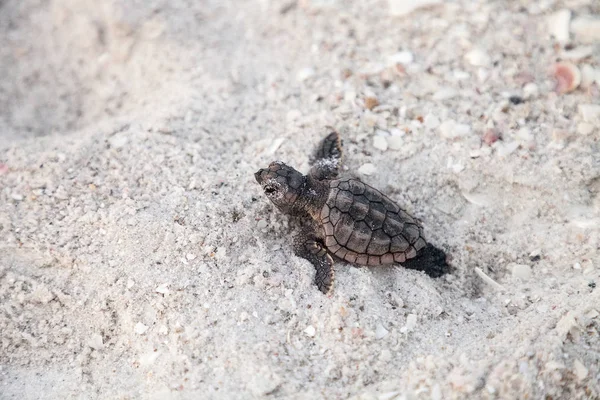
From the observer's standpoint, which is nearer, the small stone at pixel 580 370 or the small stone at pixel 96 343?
the small stone at pixel 580 370

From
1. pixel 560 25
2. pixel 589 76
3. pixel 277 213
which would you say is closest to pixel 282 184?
pixel 277 213

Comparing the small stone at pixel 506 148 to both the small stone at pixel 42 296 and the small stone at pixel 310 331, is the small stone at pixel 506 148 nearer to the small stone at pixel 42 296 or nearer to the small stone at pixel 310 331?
the small stone at pixel 310 331

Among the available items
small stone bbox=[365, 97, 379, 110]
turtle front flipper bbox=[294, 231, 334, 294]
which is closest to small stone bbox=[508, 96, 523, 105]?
small stone bbox=[365, 97, 379, 110]

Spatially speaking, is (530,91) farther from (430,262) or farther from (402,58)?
(430,262)

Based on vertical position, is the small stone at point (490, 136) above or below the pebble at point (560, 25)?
below

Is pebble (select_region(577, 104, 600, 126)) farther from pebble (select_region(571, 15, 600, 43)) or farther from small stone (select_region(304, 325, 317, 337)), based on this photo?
small stone (select_region(304, 325, 317, 337))

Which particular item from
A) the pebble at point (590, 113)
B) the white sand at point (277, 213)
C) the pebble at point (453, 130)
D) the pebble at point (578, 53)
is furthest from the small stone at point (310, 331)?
the pebble at point (578, 53)
